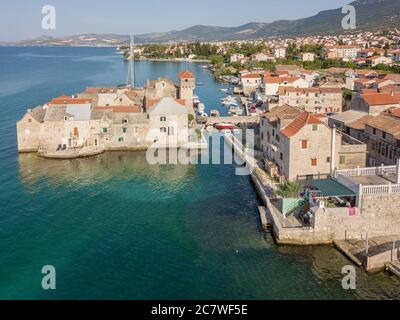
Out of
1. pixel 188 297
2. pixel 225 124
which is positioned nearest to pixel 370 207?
pixel 188 297

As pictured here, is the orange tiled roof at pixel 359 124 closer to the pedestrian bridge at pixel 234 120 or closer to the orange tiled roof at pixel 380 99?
the orange tiled roof at pixel 380 99

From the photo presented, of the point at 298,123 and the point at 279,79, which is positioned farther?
the point at 279,79

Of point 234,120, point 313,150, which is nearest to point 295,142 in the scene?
point 313,150

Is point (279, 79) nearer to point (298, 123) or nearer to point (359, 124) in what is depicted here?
point (359, 124)

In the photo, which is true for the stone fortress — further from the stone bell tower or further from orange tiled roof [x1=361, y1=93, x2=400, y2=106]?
orange tiled roof [x1=361, y1=93, x2=400, y2=106]

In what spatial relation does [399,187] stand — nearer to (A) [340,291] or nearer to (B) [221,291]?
(A) [340,291]

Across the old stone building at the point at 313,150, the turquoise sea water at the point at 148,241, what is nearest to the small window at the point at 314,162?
the old stone building at the point at 313,150
